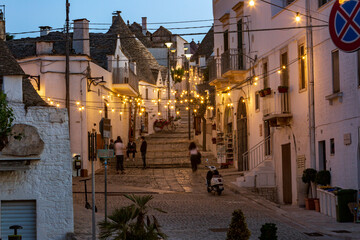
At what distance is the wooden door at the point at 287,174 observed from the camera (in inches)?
1039

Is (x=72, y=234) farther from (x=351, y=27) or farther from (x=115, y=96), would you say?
(x=115, y=96)

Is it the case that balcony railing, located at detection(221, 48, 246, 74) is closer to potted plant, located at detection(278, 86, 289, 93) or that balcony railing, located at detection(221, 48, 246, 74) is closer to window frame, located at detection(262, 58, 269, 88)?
window frame, located at detection(262, 58, 269, 88)

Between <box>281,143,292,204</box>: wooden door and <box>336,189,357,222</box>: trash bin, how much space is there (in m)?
7.27

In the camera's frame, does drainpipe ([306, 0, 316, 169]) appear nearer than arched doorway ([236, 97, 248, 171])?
Yes

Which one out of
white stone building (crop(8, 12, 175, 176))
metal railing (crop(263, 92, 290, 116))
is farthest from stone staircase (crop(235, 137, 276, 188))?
white stone building (crop(8, 12, 175, 176))

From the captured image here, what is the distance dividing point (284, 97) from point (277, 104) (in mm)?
574

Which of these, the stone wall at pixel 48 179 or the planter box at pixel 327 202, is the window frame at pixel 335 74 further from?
the stone wall at pixel 48 179

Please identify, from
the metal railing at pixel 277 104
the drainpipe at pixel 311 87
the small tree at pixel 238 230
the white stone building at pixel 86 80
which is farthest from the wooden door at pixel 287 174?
the small tree at pixel 238 230

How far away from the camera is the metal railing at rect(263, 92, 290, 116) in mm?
26172

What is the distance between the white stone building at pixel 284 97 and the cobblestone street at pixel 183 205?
231 centimetres

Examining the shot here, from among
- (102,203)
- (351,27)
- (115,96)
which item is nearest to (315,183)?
(102,203)

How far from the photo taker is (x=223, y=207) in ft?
73.7

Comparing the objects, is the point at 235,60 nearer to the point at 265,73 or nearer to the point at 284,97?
the point at 265,73

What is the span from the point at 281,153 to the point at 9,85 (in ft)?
42.8
